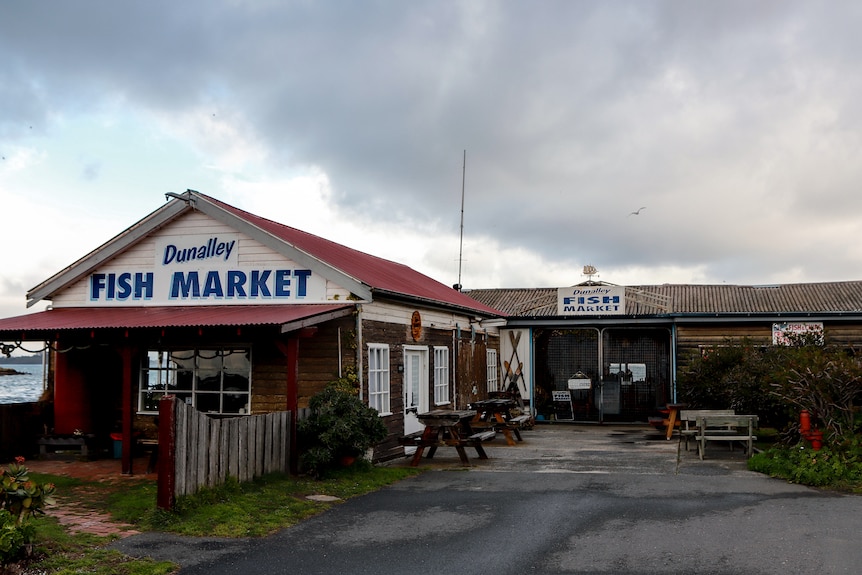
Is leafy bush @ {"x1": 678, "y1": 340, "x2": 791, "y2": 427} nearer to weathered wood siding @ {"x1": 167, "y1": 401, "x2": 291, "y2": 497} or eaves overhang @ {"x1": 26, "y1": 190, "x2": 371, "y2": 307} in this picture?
eaves overhang @ {"x1": 26, "y1": 190, "x2": 371, "y2": 307}

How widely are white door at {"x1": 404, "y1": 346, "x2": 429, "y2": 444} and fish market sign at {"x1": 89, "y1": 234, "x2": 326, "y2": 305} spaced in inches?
111

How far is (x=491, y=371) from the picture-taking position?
23266 millimetres

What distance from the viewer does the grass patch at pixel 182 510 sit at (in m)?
7.53

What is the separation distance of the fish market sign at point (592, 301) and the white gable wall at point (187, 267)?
10687 mm

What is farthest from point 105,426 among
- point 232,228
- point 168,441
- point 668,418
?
point 668,418

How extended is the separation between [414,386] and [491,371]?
704 cm

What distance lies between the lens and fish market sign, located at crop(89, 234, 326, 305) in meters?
14.3

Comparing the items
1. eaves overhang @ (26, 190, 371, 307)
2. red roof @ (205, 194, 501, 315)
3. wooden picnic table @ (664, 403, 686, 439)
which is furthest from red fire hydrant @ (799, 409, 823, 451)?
eaves overhang @ (26, 190, 371, 307)

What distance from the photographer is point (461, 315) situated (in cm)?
1998

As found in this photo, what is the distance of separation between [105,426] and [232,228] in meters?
4.77

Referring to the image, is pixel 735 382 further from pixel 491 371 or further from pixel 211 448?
pixel 211 448

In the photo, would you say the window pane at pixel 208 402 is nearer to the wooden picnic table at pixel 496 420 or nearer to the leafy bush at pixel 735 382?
the wooden picnic table at pixel 496 420

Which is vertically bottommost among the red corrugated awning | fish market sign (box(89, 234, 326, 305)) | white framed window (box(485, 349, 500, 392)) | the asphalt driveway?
the asphalt driveway

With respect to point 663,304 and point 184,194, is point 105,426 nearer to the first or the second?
point 184,194
